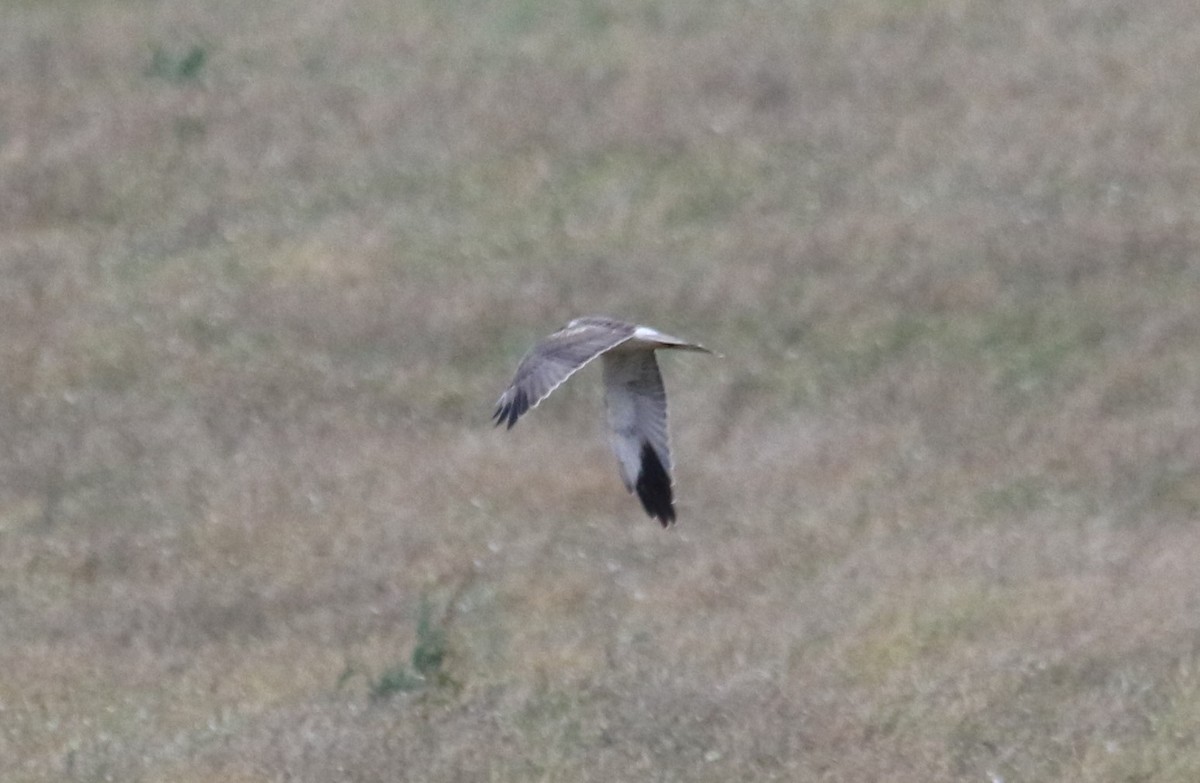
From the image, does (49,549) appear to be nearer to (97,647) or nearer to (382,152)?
(97,647)

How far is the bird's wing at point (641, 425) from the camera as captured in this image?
10.7m

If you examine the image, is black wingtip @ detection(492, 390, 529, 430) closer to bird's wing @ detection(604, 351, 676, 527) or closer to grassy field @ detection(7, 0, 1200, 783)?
grassy field @ detection(7, 0, 1200, 783)

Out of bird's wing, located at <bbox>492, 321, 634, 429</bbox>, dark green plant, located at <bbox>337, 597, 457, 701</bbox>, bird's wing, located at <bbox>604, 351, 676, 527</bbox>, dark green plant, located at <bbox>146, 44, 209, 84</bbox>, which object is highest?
dark green plant, located at <bbox>146, 44, 209, 84</bbox>

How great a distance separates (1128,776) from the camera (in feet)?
30.6

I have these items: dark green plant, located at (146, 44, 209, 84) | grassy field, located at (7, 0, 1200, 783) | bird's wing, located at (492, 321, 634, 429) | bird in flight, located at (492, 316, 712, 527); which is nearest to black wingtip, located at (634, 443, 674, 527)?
bird in flight, located at (492, 316, 712, 527)

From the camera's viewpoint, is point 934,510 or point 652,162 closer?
point 934,510

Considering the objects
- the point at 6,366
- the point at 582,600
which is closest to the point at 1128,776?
the point at 582,600

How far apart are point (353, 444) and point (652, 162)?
5467 mm

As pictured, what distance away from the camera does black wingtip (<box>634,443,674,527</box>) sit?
10805 millimetres

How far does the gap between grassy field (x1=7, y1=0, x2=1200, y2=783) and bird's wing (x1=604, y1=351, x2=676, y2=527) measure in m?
0.82

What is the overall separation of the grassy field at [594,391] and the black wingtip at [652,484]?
2.44 ft

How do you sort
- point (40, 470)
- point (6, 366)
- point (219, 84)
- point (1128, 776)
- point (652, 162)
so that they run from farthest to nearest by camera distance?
point (219, 84)
point (652, 162)
point (6, 366)
point (40, 470)
point (1128, 776)

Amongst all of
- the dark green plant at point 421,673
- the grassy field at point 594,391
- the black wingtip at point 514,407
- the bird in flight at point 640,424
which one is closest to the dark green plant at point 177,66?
the grassy field at point 594,391

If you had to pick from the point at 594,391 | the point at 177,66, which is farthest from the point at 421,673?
the point at 177,66
